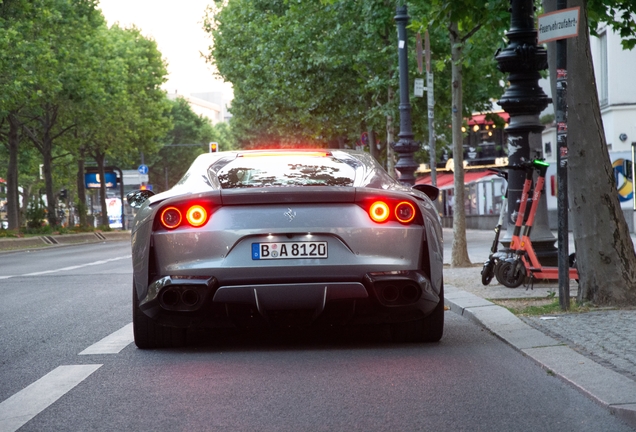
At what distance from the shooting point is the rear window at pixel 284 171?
731cm

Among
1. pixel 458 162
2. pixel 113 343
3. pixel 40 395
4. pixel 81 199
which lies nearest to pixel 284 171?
pixel 113 343

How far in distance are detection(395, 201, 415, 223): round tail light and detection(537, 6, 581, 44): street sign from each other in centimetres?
251

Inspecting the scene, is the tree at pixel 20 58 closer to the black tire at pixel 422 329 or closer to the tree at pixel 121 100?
the tree at pixel 121 100

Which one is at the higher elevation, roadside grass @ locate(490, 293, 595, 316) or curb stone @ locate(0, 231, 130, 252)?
roadside grass @ locate(490, 293, 595, 316)

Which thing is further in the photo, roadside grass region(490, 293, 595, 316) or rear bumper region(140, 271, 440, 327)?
roadside grass region(490, 293, 595, 316)

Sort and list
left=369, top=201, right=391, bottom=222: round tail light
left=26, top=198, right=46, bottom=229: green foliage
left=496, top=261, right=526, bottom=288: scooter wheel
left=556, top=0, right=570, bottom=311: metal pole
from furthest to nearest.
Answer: left=26, top=198, right=46, bottom=229: green foliage, left=496, top=261, right=526, bottom=288: scooter wheel, left=556, top=0, right=570, bottom=311: metal pole, left=369, top=201, right=391, bottom=222: round tail light

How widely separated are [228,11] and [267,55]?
77.1 feet

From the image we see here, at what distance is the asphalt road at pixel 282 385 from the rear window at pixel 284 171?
3.57 ft

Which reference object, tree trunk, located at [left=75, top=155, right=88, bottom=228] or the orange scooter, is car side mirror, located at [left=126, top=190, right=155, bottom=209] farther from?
tree trunk, located at [left=75, top=155, right=88, bottom=228]

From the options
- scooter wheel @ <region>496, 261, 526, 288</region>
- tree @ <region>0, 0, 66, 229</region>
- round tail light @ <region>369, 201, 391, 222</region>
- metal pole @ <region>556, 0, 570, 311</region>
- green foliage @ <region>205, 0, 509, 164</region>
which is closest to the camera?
round tail light @ <region>369, 201, 391, 222</region>

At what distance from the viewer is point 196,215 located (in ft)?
23.2

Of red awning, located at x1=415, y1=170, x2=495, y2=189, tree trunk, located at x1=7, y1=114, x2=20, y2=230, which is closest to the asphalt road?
tree trunk, located at x1=7, y1=114, x2=20, y2=230

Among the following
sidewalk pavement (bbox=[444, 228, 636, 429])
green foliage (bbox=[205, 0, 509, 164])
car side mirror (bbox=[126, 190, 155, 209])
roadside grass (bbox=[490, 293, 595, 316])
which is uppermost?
green foliage (bbox=[205, 0, 509, 164])

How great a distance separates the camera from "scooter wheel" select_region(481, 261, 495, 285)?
11969 mm
